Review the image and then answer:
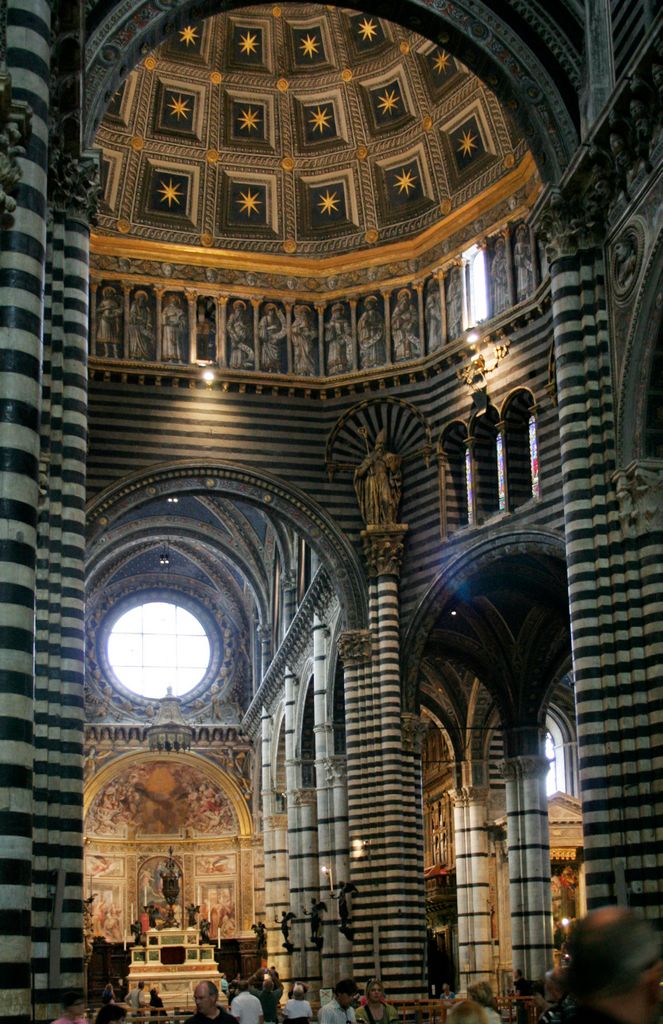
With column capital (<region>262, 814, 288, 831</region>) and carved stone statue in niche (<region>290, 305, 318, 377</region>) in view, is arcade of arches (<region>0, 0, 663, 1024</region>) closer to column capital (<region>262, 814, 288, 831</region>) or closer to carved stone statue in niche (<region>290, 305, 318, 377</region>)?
carved stone statue in niche (<region>290, 305, 318, 377</region>)

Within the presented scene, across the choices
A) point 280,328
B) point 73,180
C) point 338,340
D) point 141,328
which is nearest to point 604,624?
point 73,180

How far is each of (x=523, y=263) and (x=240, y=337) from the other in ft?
23.0

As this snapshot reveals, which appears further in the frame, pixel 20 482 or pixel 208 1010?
pixel 20 482

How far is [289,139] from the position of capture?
110ft

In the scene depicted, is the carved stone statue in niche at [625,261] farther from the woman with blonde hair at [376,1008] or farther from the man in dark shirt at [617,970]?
the man in dark shirt at [617,970]

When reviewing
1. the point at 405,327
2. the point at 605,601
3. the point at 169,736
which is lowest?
the point at 605,601

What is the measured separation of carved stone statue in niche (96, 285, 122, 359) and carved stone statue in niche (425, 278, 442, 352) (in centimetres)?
704

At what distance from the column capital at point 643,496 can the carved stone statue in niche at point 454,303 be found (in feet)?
38.2

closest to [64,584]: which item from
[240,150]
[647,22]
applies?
[647,22]

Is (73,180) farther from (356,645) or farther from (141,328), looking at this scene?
(356,645)

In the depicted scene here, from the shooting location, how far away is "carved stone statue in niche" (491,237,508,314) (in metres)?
30.5

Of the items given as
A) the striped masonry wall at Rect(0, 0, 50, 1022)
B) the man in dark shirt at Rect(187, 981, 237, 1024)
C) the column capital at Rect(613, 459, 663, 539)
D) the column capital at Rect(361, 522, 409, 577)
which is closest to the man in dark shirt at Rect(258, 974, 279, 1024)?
the striped masonry wall at Rect(0, 0, 50, 1022)

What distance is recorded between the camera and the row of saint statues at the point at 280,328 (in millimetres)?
32344

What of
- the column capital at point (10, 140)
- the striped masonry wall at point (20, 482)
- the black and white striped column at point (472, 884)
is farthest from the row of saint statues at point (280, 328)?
the column capital at point (10, 140)
